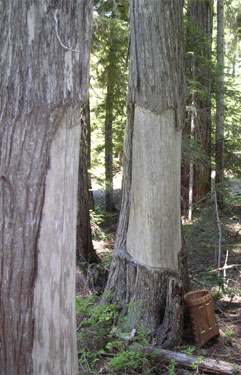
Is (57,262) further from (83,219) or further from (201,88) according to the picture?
(201,88)

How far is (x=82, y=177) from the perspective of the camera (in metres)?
7.82

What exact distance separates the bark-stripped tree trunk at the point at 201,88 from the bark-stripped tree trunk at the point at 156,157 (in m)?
4.48

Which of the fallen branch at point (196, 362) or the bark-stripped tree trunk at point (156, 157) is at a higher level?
the bark-stripped tree trunk at point (156, 157)

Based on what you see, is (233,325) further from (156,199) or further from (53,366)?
(53,366)

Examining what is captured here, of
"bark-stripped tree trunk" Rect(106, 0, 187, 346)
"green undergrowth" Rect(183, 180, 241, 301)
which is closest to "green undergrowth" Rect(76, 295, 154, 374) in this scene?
"bark-stripped tree trunk" Rect(106, 0, 187, 346)

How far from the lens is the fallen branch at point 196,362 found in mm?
3865

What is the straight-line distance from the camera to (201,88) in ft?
32.7

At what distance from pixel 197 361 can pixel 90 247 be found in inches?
160

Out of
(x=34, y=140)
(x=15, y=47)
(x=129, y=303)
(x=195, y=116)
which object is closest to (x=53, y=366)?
(x=34, y=140)

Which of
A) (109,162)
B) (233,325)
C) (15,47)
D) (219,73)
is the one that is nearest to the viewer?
(15,47)

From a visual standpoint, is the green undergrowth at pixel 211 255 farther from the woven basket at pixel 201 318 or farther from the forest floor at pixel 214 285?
the woven basket at pixel 201 318

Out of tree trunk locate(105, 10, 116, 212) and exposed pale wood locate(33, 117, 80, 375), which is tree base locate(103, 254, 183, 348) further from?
tree trunk locate(105, 10, 116, 212)

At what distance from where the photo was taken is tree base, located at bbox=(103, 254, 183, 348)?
176 inches

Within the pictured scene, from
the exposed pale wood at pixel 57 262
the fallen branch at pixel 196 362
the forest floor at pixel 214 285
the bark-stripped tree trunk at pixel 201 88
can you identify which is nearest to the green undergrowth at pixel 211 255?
the forest floor at pixel 214 285
